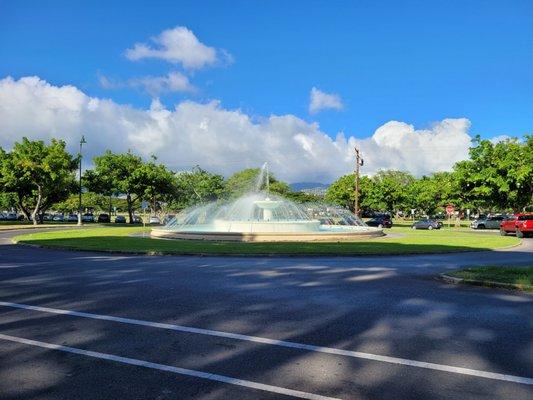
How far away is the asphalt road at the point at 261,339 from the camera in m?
5.12

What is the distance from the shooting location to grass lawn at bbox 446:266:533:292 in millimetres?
11773

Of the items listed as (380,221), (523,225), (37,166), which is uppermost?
(37,166)

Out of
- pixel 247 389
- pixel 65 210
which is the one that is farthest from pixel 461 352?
pixel 65 210

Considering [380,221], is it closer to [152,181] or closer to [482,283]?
[152,181]

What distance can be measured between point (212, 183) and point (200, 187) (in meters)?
2.39

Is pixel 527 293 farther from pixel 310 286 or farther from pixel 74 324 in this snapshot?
pixel 74 324

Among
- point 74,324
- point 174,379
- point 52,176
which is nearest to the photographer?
point 174,379

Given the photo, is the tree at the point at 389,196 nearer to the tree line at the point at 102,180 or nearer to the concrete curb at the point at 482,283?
the tree line at the point at 102,180

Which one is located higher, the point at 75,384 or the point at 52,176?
the point at 52,176

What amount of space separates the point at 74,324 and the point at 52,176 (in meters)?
51.7

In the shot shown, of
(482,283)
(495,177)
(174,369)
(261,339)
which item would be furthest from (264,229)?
(495,177)

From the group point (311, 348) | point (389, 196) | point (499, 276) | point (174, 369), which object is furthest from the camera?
point (389, 196)

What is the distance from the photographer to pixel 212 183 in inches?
3497

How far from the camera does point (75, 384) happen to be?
16.9 feet
